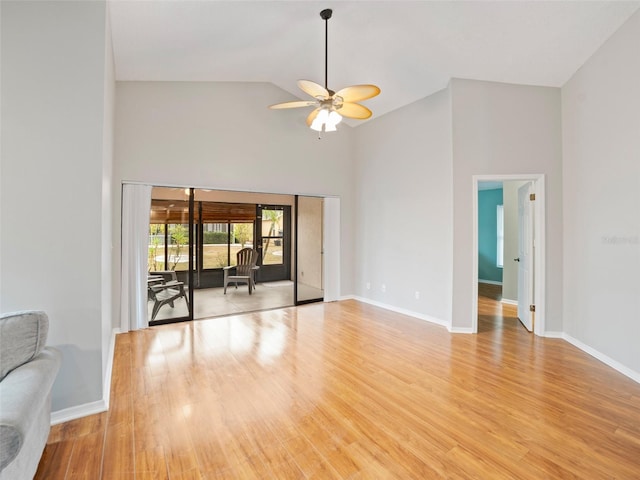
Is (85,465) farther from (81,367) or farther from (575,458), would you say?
(575,458)

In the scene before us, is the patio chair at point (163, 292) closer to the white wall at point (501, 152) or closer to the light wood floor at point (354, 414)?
the light wood floor at point (354, 414)

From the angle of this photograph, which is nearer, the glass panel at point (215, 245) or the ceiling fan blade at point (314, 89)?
the ceiling fan blade at point (314, 89)

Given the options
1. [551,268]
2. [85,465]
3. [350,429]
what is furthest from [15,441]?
[551,268]

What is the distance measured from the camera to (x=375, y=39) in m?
3.67

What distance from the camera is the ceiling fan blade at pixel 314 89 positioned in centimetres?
289

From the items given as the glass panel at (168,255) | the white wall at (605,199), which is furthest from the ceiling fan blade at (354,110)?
the glass panel at (168,255)

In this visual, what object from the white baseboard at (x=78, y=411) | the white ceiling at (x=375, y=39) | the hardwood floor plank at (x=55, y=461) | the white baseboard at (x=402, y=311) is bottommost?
the hardwood floor plank at (x=55, y=461)

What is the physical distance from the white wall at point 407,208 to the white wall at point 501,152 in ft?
0.59

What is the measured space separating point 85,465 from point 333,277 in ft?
15.0

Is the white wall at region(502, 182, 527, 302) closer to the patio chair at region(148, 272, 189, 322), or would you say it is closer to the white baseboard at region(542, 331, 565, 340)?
the white baseboard at region(542, 331, 565, 340)

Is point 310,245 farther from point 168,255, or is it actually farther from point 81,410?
point 81,410

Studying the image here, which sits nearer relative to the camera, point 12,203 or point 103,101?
point 12,203

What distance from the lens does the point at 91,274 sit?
2.23 metres

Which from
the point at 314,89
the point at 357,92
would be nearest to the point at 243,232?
the point at 314,89
